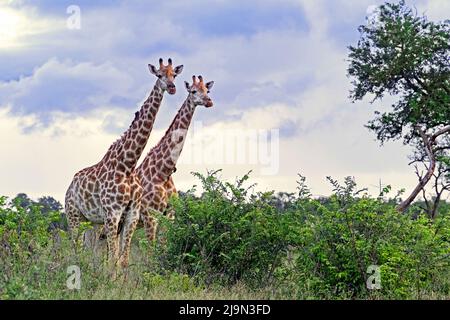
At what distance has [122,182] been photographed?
43.4 feet

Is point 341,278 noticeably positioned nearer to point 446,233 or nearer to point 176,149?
point 446,233

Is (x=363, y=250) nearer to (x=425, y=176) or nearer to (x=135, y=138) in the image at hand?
(x=135, y=138)

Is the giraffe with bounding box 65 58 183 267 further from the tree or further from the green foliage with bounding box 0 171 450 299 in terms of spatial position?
the tree

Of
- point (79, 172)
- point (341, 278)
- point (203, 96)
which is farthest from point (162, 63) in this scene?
point (341, 278)

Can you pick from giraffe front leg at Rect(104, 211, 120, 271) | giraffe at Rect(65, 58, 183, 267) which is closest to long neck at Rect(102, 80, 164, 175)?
giraffe at Rect(65, 58, 183, 267)

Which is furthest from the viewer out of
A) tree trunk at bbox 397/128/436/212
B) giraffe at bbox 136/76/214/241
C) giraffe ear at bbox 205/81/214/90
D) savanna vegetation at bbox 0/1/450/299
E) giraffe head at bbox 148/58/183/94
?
tree trunk at bbox 397/128/436/212

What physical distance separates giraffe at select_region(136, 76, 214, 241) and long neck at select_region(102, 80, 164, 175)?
811mm

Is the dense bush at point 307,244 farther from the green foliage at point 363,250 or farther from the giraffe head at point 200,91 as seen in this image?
the giraffe head at point 200,91

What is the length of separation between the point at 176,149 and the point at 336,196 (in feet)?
11.3

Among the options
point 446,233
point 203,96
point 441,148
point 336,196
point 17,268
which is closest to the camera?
point 17,268

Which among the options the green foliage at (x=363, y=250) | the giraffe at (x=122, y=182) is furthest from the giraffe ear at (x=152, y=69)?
the green foliage at (x=363, y=250)

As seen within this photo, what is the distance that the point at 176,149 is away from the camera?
1430 cm

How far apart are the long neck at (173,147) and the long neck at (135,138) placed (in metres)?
0.84

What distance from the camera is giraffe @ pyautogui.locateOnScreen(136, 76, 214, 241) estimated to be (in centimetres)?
1400
